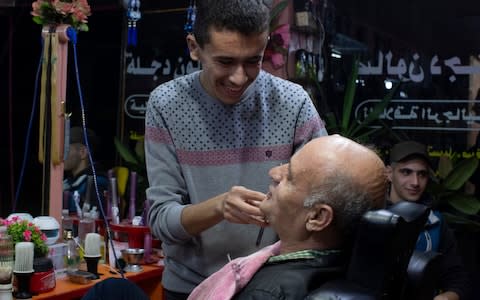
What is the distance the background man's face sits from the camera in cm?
352

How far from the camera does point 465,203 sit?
3.86 metres

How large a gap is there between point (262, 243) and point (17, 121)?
155 inches

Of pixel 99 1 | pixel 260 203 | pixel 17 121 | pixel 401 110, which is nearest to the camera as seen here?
pixel 260 203

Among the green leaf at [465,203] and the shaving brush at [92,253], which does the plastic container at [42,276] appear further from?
the green leaf at [465,203]

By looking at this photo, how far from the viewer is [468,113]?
400 cm

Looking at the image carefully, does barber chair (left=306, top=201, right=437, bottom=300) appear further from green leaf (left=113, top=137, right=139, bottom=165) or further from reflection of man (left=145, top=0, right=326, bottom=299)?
green leaf (left=113, top=137, right=139, bottom=165)

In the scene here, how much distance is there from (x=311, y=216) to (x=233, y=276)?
22 cm

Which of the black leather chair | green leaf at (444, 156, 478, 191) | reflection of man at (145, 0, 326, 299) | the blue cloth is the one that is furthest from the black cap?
the black leather chair

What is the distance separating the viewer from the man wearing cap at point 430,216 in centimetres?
342

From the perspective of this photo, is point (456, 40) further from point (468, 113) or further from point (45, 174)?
point (45, 174)

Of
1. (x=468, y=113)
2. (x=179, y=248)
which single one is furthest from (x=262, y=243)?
(x=468, y=113)

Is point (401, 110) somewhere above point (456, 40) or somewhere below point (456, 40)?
below

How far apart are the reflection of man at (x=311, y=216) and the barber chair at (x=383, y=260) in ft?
0.33

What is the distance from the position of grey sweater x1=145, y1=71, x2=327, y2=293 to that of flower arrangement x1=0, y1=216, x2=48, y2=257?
1.25 meters
